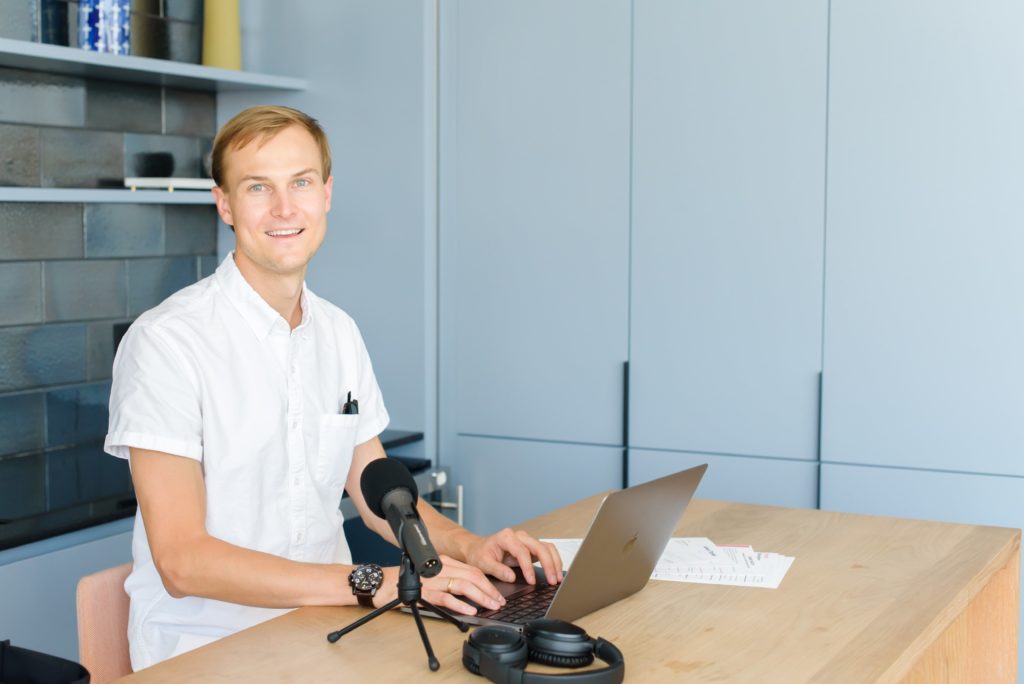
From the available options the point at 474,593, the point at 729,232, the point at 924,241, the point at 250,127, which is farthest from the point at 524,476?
the point at 474,593

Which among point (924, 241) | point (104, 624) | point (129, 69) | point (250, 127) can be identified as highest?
point (129, 69)

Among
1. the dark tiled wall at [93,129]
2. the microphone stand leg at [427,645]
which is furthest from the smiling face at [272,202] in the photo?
the dark tiled wall at [93,129]

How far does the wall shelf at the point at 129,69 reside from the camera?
2.93 m

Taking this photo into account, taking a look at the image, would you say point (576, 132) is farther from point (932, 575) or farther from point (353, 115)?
point (932, 575)

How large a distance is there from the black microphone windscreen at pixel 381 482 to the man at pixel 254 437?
0.86 ft

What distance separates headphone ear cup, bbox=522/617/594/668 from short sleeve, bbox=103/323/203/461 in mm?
686

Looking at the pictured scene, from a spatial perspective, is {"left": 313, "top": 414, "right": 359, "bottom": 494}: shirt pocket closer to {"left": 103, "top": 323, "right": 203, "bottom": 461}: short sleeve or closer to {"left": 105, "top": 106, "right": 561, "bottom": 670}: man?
{"left": 105, "top": 106, "right": 561, "bottom": 670}: man

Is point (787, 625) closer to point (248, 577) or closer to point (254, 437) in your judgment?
point (248, 577)

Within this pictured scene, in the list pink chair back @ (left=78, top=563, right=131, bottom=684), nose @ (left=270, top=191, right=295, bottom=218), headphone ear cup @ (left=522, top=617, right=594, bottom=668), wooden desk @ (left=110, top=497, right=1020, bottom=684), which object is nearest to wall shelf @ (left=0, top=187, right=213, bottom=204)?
nose @ (left=270, top=191, right=295, bottom=218)

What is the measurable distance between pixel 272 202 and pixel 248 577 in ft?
2.18

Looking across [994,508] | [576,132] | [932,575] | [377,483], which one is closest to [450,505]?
[576,132]

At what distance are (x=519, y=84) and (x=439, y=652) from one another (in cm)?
229

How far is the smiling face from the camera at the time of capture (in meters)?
2.13

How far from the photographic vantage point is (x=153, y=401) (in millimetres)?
1941
